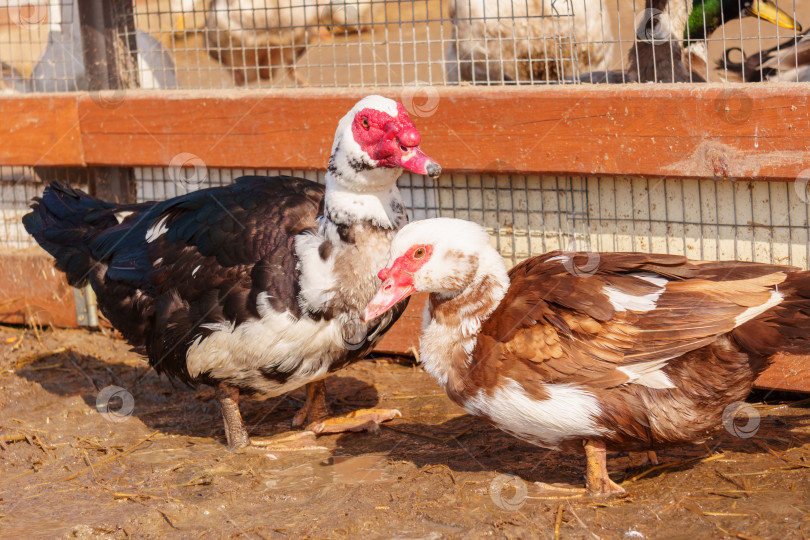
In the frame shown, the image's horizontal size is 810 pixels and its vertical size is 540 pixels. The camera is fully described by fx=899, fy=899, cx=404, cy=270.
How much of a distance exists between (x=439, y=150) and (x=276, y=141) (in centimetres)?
99

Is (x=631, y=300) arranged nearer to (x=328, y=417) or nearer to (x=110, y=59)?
(x=328, y=417)

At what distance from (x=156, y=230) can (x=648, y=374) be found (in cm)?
240

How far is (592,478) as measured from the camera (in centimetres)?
330

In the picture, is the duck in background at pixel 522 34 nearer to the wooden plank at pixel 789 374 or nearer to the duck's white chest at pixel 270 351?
the wooden plank at pixel 789 374

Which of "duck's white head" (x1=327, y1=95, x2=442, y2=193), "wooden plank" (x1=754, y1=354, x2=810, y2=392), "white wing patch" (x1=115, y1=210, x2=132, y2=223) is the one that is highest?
"duck's white head" (x1=327, y1=95, x2=442, y2=193)

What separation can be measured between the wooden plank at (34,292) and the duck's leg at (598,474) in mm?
3855
